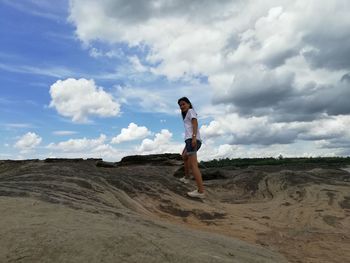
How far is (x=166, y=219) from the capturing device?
6191mm

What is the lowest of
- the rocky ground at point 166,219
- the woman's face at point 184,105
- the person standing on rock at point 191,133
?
the rocky ground at point 166,219

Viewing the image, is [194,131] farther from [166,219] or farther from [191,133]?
[166,219]

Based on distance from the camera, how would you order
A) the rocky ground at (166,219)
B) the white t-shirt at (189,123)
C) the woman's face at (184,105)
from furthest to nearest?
1. the woman's face at (184,105)
2. the white t-shirt at (189,123)
3. the rocky ground at (166,219)

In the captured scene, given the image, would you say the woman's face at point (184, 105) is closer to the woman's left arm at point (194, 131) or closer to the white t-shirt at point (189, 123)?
the white t-shirt at point (189, 123)

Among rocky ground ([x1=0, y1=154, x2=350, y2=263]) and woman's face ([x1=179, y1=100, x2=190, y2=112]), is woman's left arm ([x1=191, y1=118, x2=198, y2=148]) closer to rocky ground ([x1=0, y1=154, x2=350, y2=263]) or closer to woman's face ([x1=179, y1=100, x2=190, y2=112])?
woman's face ([x1=179, y1=100, x2=190, y2=112])

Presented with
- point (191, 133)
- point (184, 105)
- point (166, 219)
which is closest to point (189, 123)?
point (191, 133)

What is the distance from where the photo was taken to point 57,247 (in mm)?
2816

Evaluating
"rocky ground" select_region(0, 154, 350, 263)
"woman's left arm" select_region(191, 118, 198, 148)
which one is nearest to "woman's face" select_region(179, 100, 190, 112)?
"woman's left arm" select_region(191, 118, 198, 148)

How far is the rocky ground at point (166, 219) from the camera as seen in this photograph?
2916 millimetres

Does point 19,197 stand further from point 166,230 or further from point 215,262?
point 215,262

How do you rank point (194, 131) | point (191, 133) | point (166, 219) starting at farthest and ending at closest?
point (191, 133) < point (194, 131) < point (166, 219)

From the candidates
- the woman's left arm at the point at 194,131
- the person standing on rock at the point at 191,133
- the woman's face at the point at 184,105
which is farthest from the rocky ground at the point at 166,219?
the woman's face at the point at 184,105

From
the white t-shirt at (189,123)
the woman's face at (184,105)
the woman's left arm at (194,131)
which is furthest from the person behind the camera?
the woman's face at (184,105)

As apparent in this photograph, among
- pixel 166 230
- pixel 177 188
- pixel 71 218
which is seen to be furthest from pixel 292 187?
pixel 71 218
